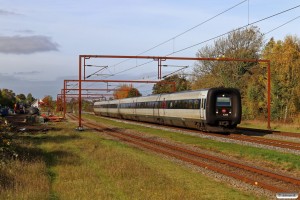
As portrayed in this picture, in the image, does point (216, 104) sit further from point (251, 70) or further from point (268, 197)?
point (251, 70)

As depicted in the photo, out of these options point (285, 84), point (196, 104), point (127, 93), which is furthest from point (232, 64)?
point (127, 93)

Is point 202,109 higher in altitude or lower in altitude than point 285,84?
lower

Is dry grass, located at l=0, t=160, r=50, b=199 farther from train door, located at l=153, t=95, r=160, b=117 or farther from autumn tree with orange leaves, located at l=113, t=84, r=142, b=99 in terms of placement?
autumn tree with orange leaves, located at l=113, t=84, r=142, b=99

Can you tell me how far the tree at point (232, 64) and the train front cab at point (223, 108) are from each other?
1069 inches

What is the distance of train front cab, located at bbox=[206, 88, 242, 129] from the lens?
29422 mm

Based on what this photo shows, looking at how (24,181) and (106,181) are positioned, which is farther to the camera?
(106,181)

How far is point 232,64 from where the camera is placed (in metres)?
59.8

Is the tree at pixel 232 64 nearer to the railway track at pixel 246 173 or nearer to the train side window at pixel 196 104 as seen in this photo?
the train side window at pixel 196 104

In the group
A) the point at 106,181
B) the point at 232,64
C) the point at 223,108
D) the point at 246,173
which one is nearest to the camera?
the point at 106,181

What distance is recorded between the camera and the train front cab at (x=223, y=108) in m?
29.4

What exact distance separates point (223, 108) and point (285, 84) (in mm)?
22286

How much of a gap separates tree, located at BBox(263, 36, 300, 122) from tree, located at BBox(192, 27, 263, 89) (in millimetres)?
8500

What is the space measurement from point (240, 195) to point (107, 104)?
227ft

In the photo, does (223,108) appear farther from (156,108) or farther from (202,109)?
(156,108)
